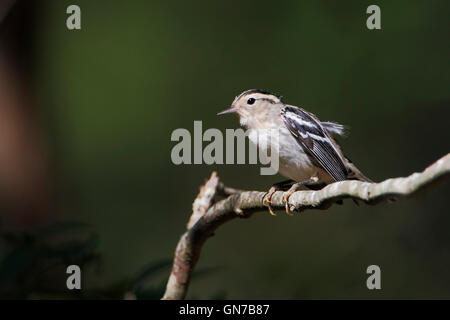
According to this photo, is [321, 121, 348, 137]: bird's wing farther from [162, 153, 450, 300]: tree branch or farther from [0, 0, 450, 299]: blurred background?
[0, 0, 450, 299]: blurred background

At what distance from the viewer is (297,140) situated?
4129mm

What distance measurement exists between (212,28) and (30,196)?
11.2 feet

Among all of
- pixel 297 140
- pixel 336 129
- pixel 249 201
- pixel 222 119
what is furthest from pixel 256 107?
pixel 222 119

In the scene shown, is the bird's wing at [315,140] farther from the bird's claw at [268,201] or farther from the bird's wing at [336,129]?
the bird's claw at [268,201]

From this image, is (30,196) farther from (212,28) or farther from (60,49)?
(212,28)

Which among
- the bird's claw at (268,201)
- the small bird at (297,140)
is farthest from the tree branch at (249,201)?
the small bird at (297,140)

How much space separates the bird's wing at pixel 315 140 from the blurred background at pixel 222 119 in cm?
241

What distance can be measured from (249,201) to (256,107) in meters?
1.21

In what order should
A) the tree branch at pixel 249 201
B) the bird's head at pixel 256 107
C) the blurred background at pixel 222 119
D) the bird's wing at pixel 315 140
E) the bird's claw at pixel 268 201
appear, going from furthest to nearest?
the blurred background at pixel 222 119 < the bird's head at pixel 256 107 < the bird's wing at pixel 315 140 < the bird's claw at pixel 268 201 < the tree branch at pixel 249 201

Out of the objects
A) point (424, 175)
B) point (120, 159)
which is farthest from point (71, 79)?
point (424, 175)

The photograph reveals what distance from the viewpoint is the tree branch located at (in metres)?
1.97

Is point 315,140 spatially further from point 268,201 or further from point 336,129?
point 268,201

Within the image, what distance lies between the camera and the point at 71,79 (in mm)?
7719

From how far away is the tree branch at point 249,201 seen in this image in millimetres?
1968
